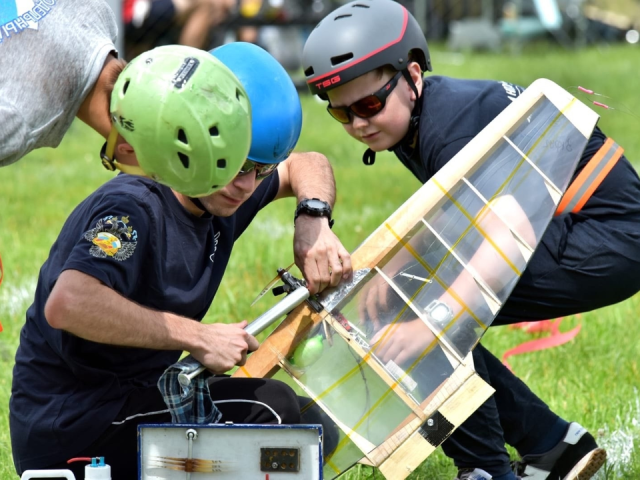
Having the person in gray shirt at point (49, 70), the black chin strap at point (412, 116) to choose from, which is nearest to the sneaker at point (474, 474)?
the black chin strap at point (412, 116)

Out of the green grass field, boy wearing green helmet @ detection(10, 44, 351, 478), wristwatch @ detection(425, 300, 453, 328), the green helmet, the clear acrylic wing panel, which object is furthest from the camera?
the green grass field

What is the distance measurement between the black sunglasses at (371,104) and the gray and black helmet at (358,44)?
92 millimetres

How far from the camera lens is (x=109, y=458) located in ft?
11.9

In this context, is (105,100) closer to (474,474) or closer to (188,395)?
(188,395)

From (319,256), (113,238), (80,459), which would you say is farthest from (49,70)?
(80,459)

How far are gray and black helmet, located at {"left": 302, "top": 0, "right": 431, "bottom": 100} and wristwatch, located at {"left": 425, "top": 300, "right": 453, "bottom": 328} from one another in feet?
3.91

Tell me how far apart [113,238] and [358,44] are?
5.88 feet

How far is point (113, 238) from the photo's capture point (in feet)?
10.7

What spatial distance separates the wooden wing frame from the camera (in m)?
3.83

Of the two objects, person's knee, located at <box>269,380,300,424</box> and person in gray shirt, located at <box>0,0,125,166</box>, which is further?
person's knee, located at <box>269,380,300,424</box>

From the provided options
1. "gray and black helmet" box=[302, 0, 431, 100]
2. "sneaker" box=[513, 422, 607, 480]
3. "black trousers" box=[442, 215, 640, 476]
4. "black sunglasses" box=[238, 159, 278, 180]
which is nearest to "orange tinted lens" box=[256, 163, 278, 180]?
"black sunglasses" box=[238, 159, 278, 180]

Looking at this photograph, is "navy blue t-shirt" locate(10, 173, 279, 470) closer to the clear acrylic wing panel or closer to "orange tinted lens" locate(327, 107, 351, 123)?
the clear acrylic wing panel

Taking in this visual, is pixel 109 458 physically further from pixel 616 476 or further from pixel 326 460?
pixel 616 476

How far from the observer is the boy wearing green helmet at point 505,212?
430 centimetres
